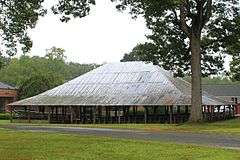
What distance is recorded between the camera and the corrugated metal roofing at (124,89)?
53062mm

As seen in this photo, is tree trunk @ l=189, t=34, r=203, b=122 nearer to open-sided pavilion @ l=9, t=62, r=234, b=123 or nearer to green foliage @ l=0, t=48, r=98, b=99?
open-sided pavilion @ l=9, t=62, r=234, b=123

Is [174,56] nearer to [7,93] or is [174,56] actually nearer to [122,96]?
[122,96]

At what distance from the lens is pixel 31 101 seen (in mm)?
59344

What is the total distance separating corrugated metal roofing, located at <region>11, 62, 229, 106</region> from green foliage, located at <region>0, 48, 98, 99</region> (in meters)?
20.9

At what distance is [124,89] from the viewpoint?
56844mm

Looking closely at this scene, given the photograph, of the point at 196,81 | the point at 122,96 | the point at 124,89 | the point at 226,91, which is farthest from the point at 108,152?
the point at 226,91

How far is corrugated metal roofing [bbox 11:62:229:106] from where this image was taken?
53.1 meters

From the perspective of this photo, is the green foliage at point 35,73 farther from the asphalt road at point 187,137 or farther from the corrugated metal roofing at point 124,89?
the asphalt road at point 187,137

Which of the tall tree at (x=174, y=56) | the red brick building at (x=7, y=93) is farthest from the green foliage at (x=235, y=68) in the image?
the red brick building at (x=7, y=93)

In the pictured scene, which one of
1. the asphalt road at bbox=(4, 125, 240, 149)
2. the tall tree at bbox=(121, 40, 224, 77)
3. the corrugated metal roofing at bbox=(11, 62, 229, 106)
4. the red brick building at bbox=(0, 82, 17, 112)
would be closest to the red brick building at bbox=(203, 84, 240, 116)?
the red brick building at bbox=(0, 82, 17, 112)

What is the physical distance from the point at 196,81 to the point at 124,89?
654 inches

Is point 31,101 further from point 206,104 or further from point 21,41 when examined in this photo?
point 21,41

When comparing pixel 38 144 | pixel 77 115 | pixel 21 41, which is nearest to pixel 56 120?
pixel 77 115

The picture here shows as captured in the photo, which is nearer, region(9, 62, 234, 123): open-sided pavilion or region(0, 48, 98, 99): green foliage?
region(9, 62, 234, 123): open-sided pavilion
